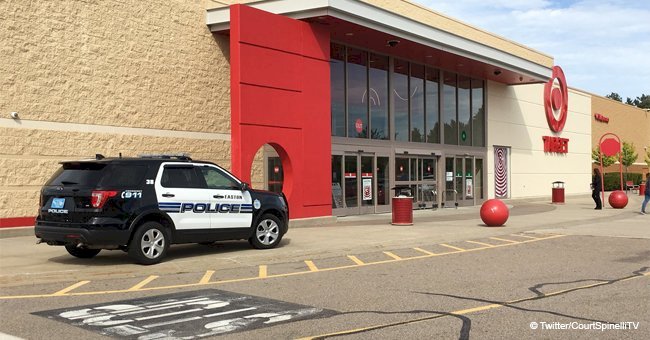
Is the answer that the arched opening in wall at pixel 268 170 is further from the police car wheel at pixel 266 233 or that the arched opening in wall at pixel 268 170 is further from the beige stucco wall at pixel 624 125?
the beige stucco wall at pixel 624 125

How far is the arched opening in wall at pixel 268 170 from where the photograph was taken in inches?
753

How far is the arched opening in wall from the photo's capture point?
19125 millimetres

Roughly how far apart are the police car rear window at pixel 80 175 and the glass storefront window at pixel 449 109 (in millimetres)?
18688

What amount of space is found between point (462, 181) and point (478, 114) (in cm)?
350

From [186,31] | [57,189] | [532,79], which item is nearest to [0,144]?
[57,189]

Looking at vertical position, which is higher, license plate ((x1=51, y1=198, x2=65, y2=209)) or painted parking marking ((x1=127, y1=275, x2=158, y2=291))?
license plate ((x1=51, y1=198, x2=65, y2=209))

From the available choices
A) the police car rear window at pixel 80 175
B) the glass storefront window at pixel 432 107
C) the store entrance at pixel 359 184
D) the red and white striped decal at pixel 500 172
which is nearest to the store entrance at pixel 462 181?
the red and white striped decal at pixel 500 172

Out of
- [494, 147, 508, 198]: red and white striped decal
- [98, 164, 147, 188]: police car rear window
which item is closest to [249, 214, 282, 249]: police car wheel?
[98, 164, 147, 188]: police car rear window

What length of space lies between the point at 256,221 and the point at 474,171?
1831 centimetres

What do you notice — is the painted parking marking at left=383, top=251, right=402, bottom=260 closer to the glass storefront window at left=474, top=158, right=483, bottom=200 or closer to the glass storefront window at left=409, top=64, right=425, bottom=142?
the glass storefront window at left=409, top=64, right=425, bottom=142

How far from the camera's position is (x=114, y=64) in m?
16.0

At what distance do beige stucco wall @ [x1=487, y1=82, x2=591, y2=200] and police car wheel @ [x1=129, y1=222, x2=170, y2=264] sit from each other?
21447mm

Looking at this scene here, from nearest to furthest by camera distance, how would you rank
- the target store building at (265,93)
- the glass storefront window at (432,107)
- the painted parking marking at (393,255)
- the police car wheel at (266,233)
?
the painted parking marking at (393,255) → the police car wheel at (266,233) → the target store building at (265,93) → the glass storefront window at (432,107)

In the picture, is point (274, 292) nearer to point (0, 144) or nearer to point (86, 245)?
point (86, 245)
